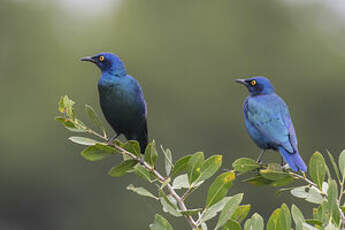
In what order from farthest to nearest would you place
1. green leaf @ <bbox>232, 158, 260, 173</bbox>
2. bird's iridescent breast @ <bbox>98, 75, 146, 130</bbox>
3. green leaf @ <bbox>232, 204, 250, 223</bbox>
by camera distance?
bird's iridescent breast @ <bbox>98, 75, 146, 130</bbox> < green leaf @ <bbox>232, 158, 260, 173</bbox> < green leaf @ <bbox>232, 204, 250, 223</bbox>

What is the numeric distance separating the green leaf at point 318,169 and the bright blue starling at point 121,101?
2.40 m

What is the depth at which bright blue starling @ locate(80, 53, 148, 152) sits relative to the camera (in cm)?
635

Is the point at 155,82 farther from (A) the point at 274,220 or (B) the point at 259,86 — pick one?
(A) the point at 274,220

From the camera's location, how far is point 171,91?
4756cm

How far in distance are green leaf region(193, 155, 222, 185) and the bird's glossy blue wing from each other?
1.40 meters

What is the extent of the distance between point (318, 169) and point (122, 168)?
41.6 inches

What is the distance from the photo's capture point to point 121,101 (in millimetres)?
6363

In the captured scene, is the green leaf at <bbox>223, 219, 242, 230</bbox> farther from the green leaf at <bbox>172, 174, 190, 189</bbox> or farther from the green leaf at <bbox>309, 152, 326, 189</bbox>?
the green leaf at <bbox>309, 152, 326, 189</bbox>

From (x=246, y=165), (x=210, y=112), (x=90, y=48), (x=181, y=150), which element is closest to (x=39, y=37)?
(x=90, y=48)

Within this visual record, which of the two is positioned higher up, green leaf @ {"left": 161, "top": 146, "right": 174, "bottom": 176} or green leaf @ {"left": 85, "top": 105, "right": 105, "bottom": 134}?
green leaf @ {"left": 85, "top": 105, "right": 105, "bottom": 134}

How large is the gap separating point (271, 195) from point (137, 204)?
7.40m

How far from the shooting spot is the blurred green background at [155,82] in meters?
44.2

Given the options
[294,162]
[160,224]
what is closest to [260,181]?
[294,162]

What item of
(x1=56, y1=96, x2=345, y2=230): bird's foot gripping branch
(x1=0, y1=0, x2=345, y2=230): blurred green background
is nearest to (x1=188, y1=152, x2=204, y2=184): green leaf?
(x1=56, y1=96, x2=345, y2=230): bird's foot gripping branch
